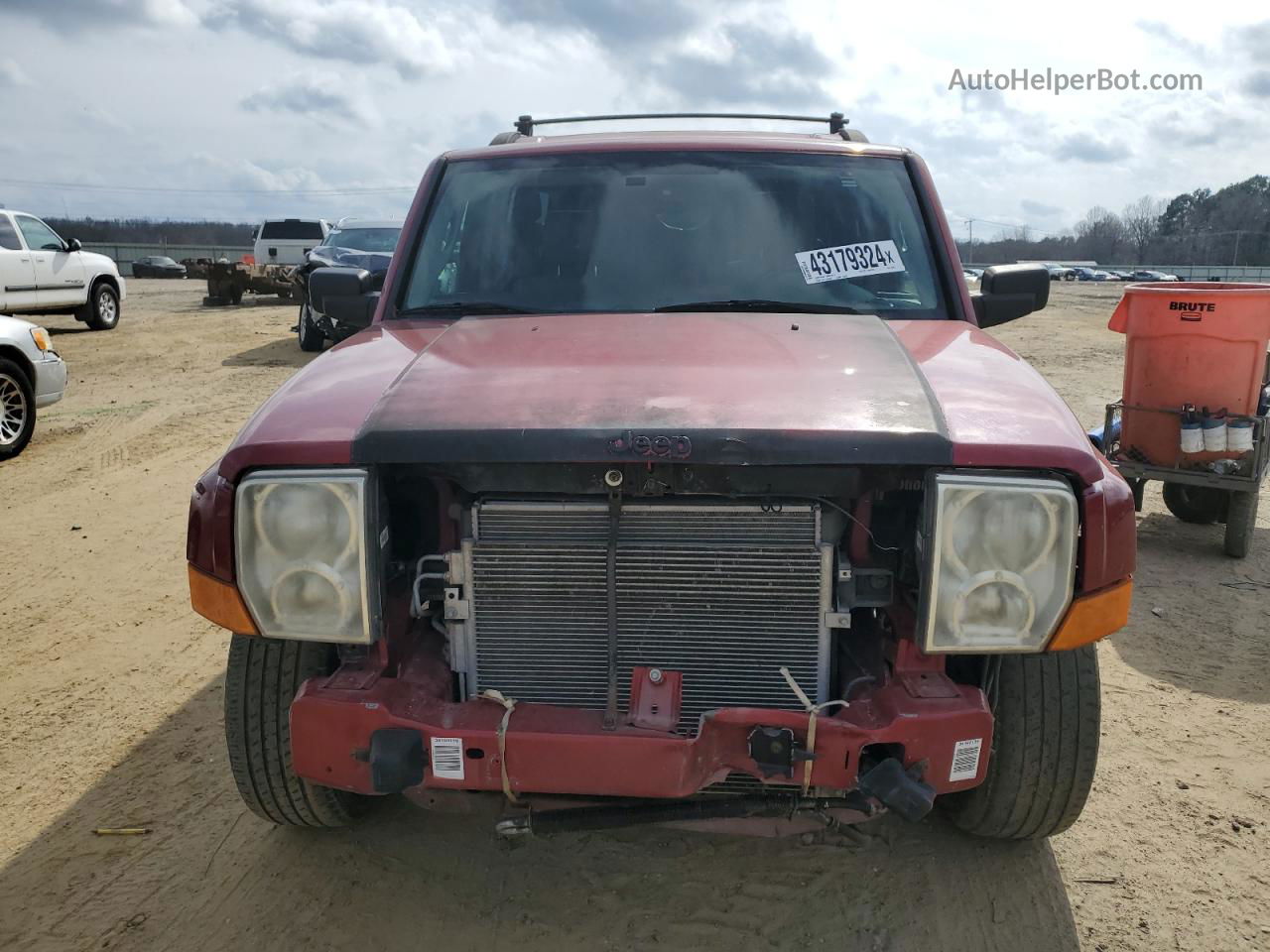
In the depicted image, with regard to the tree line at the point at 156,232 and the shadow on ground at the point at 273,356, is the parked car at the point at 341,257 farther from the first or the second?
the tree line at the point at 156,232

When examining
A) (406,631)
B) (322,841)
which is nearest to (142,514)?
(322,841)

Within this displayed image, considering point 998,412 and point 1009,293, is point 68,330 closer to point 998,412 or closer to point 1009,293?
point 1009,293

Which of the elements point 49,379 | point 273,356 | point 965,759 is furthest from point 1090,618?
point 273,356

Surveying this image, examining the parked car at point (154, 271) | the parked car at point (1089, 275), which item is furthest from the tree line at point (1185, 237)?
the parked car at point (154, 271)

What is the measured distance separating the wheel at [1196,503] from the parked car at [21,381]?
7.92 metres

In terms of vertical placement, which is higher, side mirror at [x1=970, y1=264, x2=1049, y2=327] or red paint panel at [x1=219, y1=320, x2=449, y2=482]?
side mirror at [x1=970, y1=264, x2=1049, y2=327]

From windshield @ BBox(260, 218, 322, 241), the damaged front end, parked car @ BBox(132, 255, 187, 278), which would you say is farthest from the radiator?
parked car @ BBox(132, 255, 187, 278)

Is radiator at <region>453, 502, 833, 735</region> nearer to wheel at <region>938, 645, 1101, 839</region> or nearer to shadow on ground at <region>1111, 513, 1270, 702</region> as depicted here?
wheel at <region>938, 645, 1101, 839</region>

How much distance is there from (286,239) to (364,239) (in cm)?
891

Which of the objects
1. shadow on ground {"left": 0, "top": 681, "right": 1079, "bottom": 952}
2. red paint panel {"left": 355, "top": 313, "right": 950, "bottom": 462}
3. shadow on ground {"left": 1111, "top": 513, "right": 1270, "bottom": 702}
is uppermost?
red paint panel {"left": 355, "top": 313, "right": 950, "bottom": 462}

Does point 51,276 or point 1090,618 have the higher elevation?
point 51,276

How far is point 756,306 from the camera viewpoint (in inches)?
123

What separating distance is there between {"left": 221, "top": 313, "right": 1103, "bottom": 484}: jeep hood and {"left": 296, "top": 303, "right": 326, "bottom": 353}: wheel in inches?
408

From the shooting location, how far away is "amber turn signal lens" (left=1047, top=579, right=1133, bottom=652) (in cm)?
212
